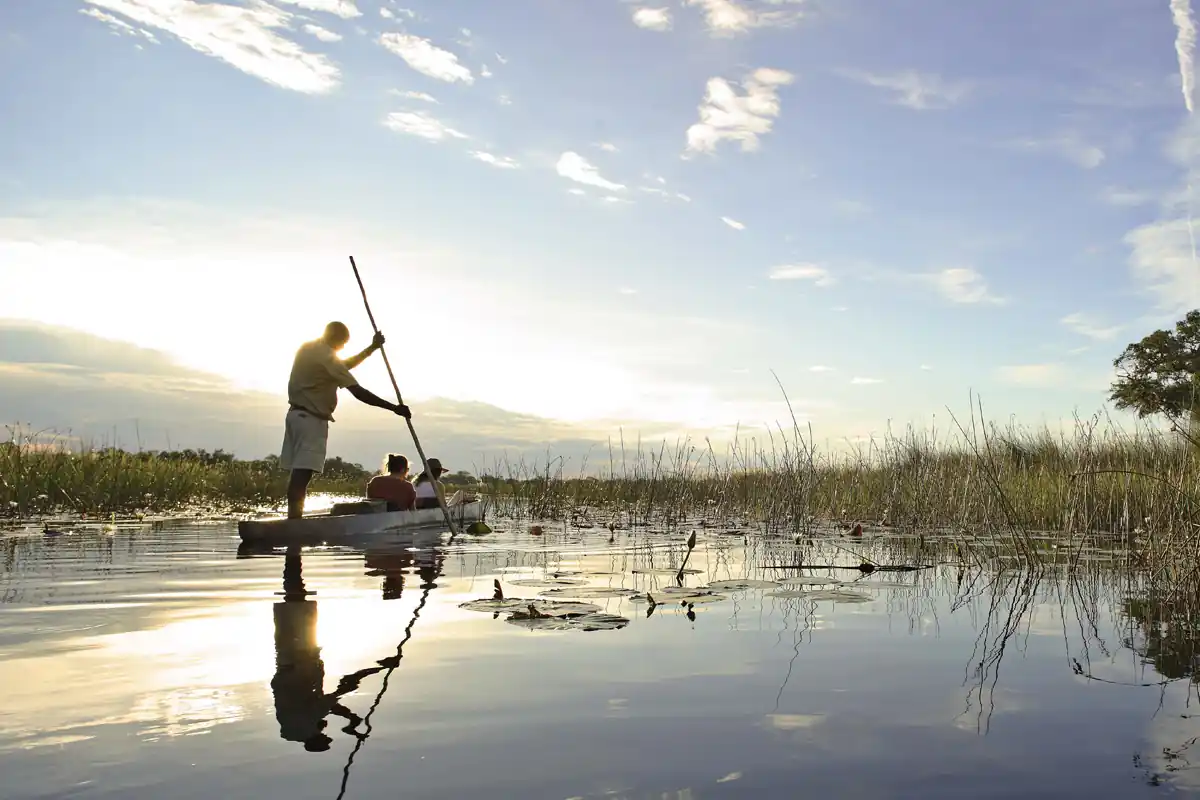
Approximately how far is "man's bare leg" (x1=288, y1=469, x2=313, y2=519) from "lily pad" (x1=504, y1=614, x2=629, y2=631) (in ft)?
22.4

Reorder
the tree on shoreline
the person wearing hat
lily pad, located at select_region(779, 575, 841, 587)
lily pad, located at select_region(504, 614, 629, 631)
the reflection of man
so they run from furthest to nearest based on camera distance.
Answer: the tree on shoreline
the person wearing hat
lily pad, located at select_region(779, 575, 841, 587)
lily pad, located at select_region(504, 614, 629, 631)
the reflection of man

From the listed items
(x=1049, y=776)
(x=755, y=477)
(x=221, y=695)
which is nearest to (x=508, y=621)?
(x=221, y=695)

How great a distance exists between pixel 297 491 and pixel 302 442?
60 cm

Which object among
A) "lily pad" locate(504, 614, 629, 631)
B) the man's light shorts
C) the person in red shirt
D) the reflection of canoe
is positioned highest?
the man's light shorts

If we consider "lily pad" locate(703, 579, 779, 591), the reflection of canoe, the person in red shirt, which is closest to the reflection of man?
"lily pad" locate(703, 579, 779, 591)

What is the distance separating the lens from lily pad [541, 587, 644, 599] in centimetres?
579

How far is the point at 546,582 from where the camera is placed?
6414 mm

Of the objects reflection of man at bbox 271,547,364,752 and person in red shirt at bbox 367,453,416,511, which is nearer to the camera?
reflection of man at bbox 271,547,364,752

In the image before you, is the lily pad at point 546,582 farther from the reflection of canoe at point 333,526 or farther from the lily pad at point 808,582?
the reflection of canoe at point 333,526

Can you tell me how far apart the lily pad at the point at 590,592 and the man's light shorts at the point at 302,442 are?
578 cm

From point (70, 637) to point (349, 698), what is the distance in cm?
204

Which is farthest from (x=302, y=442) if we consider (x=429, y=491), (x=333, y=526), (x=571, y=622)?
(x=571, y=622)

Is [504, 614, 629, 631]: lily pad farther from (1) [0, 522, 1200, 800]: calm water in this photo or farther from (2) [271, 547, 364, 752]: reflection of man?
(2) [271, 547, 364, 752]: reflection of man

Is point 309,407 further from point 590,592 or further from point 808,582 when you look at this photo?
point 808,582
